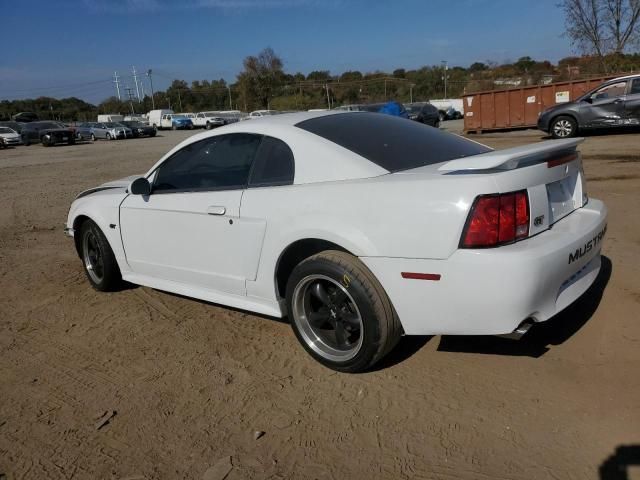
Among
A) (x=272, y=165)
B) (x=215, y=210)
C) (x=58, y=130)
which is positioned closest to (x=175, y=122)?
(x=58, y=130)

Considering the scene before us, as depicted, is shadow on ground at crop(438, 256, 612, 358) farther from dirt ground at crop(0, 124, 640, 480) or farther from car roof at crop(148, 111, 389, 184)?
car roof at crop(148, 111, 389, 184)

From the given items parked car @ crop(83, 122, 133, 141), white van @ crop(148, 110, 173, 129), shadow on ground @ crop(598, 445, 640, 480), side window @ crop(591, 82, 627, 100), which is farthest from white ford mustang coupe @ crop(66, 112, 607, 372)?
white van @ crop(148, 110, 173, 129)

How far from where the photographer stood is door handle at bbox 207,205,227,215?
11.6 feet

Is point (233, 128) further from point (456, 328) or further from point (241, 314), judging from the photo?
point (456, 328)

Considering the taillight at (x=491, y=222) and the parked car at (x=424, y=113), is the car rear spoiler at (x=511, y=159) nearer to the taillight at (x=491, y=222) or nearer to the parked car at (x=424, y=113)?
the taillight at (x=491, y=222)

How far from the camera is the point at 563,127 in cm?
1529

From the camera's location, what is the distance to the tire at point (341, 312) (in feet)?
9.47

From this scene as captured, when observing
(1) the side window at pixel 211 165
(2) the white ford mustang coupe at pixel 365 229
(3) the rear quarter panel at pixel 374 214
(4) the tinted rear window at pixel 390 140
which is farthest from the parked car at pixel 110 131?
(3) the rear quarter panel at pixel 374 214

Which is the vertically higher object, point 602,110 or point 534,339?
point 602,110

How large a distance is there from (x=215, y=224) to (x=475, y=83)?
47.4 m

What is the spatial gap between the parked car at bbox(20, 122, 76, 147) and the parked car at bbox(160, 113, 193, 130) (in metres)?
19.3

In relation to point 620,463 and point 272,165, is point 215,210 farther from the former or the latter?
point 620,463

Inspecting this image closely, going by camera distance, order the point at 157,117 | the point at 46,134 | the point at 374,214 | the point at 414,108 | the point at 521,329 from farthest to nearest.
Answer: the point at 157,117
the point at 46,134
the point at 414,108
the point at 374,214
the point at 521,329

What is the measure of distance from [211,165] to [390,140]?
52.3 inches
